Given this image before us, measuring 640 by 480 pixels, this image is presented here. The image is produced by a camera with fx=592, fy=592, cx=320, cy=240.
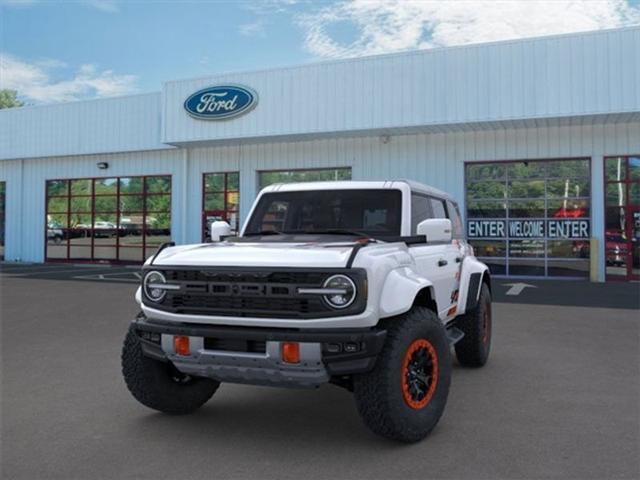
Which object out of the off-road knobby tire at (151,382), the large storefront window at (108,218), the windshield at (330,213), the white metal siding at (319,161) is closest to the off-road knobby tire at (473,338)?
the windshield at (330,213)

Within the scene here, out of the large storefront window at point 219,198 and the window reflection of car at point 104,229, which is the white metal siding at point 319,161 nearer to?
the large storefront window at point 219,198

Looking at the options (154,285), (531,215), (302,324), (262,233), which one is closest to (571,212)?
(531,215)

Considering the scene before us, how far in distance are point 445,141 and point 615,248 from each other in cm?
568

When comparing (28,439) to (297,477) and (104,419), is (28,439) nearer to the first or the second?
(104,419)

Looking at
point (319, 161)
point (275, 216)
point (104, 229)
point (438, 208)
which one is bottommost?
point (275, 216)

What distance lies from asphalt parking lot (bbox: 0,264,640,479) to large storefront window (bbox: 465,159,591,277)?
10.0 m

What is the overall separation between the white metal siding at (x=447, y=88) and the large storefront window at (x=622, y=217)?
2.23 metres

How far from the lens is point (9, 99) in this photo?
6631cm

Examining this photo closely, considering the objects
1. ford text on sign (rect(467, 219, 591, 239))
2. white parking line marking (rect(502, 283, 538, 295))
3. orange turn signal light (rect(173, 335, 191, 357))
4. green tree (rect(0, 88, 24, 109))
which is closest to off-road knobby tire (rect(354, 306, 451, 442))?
orange turn signal light (rect(173, 335, 191, 357))

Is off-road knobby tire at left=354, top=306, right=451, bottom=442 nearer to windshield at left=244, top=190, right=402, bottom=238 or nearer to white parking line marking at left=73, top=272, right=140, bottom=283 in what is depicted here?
windshield at left=244, top=190, right=402, bottom=238

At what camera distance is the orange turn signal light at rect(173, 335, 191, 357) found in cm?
385

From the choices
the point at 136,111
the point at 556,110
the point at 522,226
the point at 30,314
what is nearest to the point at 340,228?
the point at 30,314

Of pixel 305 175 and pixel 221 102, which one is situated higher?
pixel 221 102

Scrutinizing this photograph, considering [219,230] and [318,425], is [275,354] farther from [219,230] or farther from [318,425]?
[219,230]
